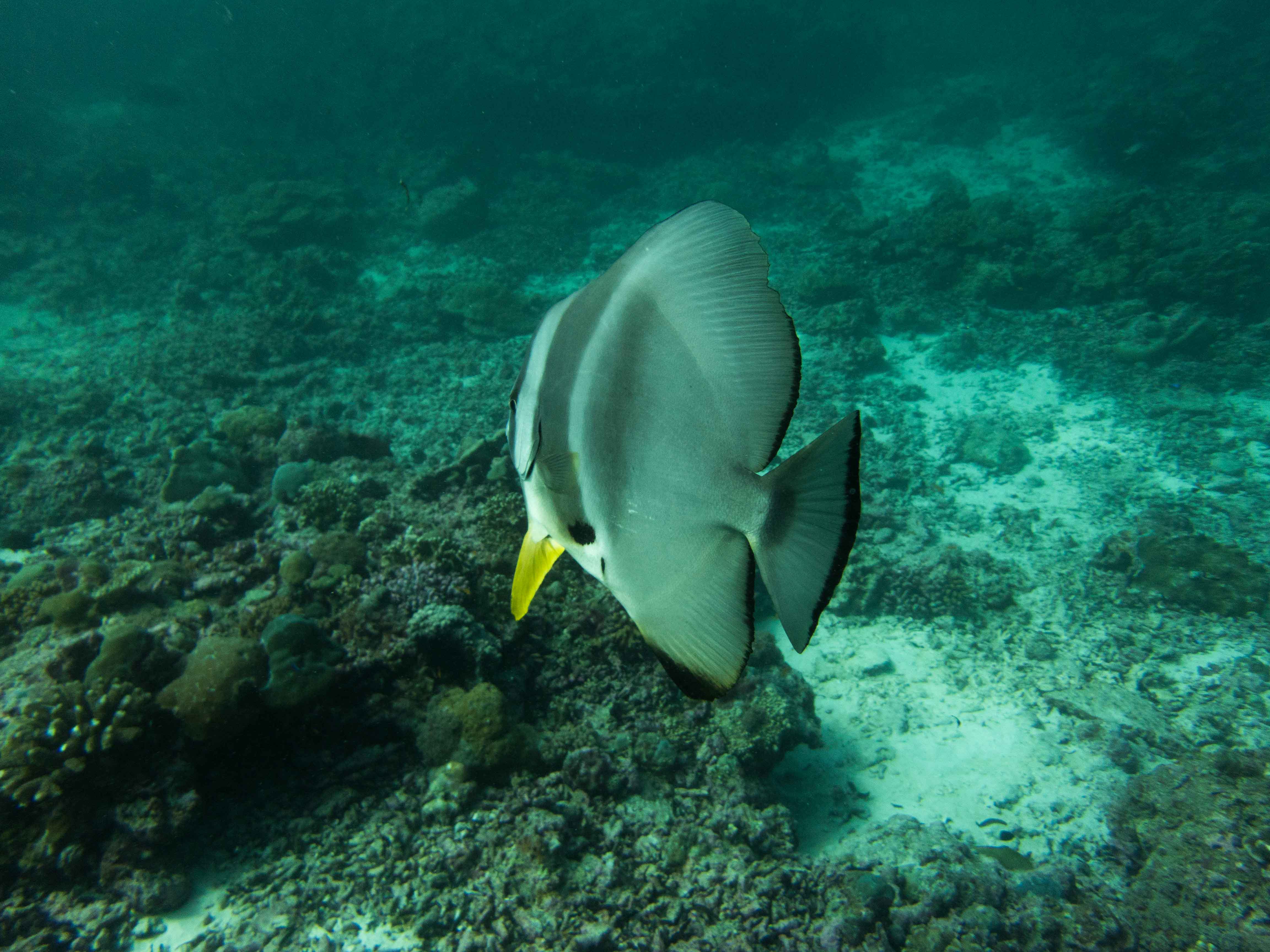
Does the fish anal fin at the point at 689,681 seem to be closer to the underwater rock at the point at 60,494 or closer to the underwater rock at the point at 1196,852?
the underwater rock at the point at 1196,852

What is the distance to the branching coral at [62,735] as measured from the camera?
256 cm

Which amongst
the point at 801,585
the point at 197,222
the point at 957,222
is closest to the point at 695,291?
the point at 801,585

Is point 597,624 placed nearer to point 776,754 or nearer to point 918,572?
point 776,754

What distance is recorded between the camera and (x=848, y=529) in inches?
30.7

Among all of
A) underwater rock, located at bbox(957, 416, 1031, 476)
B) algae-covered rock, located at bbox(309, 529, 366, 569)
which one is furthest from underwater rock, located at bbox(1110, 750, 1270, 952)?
algae-covered rock, located at bbox(309, 529, 366, 569)

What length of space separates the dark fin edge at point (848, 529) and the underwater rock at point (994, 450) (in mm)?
9171

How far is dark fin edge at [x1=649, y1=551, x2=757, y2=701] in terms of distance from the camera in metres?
0.84

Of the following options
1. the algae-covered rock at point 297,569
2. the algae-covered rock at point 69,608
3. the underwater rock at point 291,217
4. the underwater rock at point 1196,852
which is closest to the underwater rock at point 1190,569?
the underwater rock at point 1196,852

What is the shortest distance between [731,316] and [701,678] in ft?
1.92

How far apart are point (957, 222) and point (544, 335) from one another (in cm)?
1464

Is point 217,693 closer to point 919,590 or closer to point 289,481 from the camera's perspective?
point 289,481

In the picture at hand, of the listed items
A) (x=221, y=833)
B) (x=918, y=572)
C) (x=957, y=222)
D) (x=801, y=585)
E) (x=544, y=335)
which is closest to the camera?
(x=801, y=585)

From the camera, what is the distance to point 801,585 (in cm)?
83

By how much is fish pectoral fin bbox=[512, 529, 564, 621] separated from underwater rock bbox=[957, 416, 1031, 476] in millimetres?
9179
